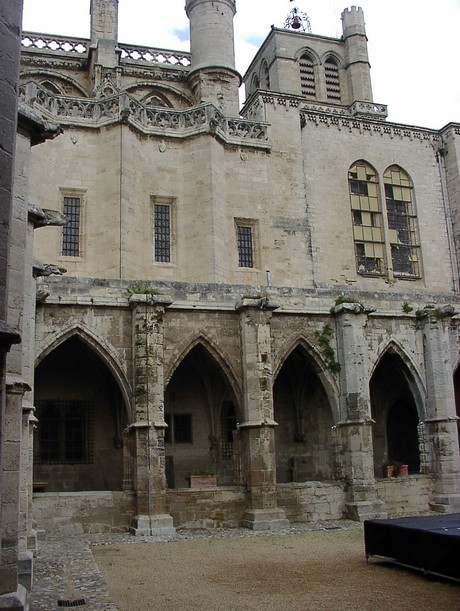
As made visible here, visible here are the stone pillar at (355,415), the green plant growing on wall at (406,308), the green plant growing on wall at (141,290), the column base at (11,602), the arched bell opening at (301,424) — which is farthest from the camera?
the arched bell opening at (301,424)

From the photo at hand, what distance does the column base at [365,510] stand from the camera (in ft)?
53.1

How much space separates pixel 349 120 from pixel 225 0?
6379mm

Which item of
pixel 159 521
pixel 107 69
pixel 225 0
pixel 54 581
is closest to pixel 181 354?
pixel 159 521

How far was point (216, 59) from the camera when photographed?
25.7 metres

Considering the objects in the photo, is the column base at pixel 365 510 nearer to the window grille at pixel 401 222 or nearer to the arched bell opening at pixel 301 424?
the arched bell opening at pixel 301 424

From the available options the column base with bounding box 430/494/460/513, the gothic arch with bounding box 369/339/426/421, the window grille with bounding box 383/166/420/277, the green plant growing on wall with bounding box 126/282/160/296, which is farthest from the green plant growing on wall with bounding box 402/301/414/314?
the window grille with bounding box 383/166/420/277

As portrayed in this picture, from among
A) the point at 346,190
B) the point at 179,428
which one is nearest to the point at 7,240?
the point at 179,428

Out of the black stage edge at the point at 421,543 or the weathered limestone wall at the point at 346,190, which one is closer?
the black stage edge at the point at 421,543

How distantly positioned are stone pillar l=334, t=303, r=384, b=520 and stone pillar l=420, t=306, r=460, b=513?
2.12 metres

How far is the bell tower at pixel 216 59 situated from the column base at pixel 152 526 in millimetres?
A: 15802

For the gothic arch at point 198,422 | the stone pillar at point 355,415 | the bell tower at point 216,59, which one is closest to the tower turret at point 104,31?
the bell tower at point 216,59

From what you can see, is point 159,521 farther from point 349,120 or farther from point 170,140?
point 349,120

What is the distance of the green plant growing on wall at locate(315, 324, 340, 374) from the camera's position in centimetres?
1741

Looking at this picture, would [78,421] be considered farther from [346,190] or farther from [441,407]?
[346,190]
